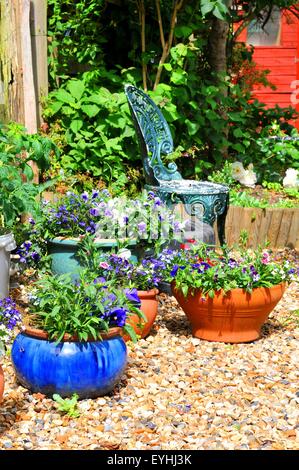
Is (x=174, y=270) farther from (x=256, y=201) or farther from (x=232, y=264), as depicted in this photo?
(x=256, y=201)

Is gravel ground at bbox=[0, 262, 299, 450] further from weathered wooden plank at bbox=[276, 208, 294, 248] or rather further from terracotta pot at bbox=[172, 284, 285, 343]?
weathered wooden plank at bbox=[276, 208, 294, 248]

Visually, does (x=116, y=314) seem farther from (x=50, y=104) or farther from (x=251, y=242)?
(x=50, y=104)

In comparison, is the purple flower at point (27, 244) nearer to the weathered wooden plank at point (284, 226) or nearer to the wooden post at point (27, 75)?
the wooden post at point (27, 75)

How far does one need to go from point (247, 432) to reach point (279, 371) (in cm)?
73

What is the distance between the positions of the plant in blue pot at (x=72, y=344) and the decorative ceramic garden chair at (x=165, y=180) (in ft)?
5.11

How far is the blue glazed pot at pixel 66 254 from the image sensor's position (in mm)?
4258

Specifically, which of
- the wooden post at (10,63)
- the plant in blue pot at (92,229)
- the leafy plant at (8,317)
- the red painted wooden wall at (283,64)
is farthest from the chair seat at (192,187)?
the red painted wooden wall at (283,64)

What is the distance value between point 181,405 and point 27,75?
3.45 m

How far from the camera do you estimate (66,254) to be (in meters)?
4.32

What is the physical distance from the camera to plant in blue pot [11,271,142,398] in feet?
10.7

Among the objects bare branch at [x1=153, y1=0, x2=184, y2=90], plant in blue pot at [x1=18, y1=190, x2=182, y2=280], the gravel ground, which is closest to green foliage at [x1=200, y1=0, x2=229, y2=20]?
bare branch at [x1=153, y1=0, x2=184, y2=90]

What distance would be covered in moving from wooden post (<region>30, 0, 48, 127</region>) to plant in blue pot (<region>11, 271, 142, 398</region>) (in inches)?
129

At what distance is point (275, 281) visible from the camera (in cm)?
408

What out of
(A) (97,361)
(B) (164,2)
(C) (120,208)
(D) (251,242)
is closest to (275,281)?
(C) (120,208)
